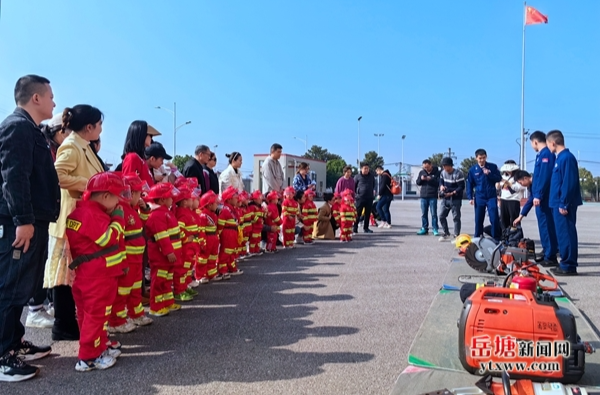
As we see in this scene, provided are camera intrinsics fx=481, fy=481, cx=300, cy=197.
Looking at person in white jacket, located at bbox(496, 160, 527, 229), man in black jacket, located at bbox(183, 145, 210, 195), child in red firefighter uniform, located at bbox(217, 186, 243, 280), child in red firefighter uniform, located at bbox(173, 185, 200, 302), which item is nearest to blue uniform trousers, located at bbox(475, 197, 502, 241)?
person in white jacket, located at bbox(496, 160, 527, 229)

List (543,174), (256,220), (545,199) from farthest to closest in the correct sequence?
(256,220)
(545,199)
(543,174)

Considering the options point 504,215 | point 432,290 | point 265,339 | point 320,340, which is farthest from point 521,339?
point 504,215

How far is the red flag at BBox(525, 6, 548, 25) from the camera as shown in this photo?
31047 millimetres

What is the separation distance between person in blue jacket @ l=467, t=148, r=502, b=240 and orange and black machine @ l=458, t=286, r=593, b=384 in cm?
737

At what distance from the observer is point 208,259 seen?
6.74 metres

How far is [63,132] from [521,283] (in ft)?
15.2

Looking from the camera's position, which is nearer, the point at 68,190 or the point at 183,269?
the point at 68,190

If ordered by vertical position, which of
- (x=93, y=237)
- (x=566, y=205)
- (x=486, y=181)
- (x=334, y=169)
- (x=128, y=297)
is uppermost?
(x=334, y=169)

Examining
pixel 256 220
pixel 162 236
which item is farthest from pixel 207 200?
pixel 256 220

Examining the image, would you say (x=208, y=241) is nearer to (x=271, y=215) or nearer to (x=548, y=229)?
(x=271, y=215)

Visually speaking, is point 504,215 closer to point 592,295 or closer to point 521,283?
point 592,295

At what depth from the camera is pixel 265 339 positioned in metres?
4.45

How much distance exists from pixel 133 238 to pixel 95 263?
0.83 meters

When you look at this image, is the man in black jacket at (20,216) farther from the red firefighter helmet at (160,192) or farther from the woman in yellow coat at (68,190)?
the red firefighter helmet at (160,192)
